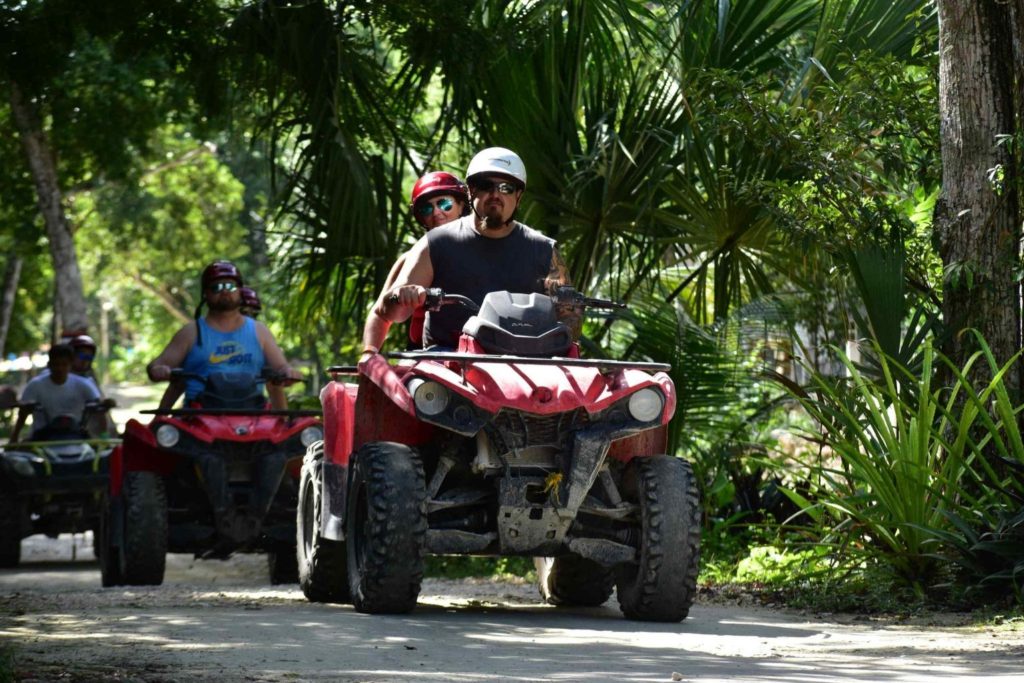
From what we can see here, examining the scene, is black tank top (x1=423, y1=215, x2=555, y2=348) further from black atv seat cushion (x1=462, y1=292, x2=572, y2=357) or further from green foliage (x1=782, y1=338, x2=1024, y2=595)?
green foliage (x1=782, y1=338, x2=1024, y2=595)

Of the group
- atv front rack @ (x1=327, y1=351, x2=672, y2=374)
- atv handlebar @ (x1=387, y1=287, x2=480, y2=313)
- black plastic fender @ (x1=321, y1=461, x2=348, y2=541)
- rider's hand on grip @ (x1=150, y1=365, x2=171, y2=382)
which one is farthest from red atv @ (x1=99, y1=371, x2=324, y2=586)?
atv front rack @ (x1=327, y1=351, x2=672, y2=374)

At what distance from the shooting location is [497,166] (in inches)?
316

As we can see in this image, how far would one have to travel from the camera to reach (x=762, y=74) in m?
12.0

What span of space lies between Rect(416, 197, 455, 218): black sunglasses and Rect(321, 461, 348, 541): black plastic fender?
150 cm

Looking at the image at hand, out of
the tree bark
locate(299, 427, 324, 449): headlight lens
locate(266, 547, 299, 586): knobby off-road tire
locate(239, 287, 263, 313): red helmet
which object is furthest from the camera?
the tree bark

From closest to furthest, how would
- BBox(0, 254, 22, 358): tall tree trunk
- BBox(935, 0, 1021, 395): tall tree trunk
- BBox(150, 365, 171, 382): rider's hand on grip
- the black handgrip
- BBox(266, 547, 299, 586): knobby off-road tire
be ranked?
the black handgrip, BBox(935, 0, 1021, 395): tall tree trunk, BBox(150, 365, 171, 382): rider's hand on grip, BBox(266, 547, 299, 586): knobby off-road tire, BBox(0, 254, 22, 358): tall tree trunk

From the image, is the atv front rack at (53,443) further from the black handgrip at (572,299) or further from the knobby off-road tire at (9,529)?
the black handgrip at (572,299)

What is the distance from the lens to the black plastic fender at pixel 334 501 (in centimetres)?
836

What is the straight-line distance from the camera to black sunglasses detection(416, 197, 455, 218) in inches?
361

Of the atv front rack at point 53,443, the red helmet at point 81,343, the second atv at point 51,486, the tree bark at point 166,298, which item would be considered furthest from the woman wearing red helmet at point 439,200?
the tree bark at point 166,298

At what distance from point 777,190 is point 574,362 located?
2.97m

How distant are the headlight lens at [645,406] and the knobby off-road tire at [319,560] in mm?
1823

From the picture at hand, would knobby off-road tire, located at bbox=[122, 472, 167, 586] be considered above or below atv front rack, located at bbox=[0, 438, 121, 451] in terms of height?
below

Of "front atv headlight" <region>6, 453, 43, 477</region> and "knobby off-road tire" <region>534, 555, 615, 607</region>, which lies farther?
"front atv headlight" <region>6, 453, 43, 477</region>
